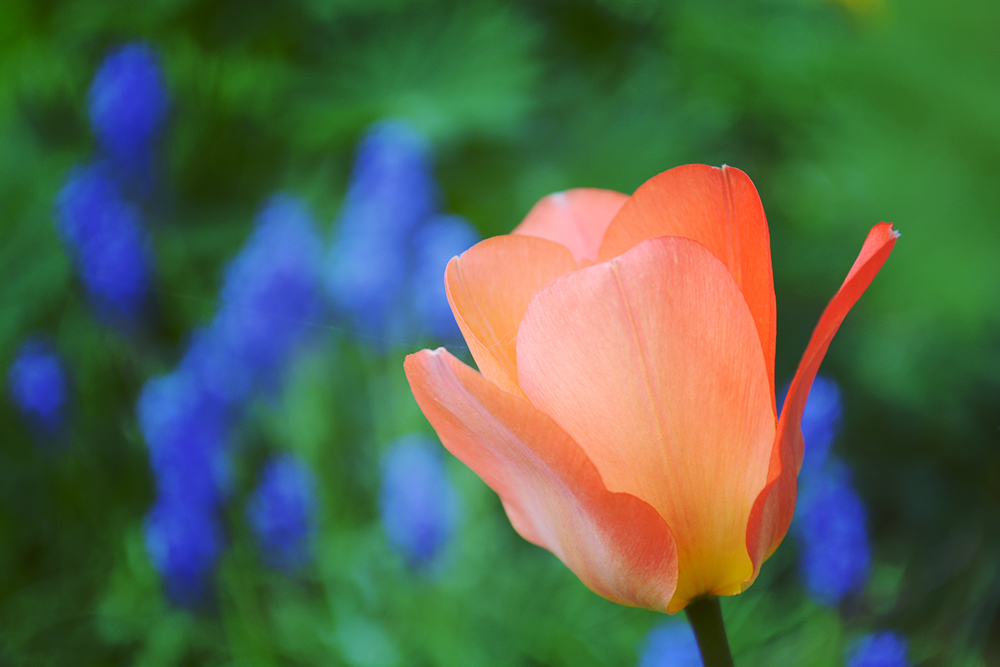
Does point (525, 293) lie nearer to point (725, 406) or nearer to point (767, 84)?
point (725, 406)

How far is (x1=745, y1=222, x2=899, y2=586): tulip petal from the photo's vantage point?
0.09 meters

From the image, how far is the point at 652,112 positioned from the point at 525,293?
0.79 meters

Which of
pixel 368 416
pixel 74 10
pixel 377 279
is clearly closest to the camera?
pixel 377 279

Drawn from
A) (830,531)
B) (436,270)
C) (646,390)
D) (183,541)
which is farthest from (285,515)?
(646,390)

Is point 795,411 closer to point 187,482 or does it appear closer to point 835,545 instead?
point 835,545

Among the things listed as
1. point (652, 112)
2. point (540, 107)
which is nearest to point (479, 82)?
point (540, 107)

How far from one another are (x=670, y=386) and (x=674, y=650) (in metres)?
0.23

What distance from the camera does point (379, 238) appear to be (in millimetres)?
479

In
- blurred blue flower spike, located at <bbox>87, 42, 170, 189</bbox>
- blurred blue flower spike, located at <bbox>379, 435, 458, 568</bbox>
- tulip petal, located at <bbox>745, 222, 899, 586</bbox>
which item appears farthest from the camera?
blurred blue flower spike, located at <bbox>87, 42, 170, 189</bbox>

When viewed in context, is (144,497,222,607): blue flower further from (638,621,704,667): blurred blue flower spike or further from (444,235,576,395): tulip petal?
(444,235,576,395): tulip petal

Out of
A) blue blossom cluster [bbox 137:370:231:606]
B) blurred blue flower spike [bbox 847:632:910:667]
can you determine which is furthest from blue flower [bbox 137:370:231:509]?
blurred blue flower spike [bbox 847:632:910:667]

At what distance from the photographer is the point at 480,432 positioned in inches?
4.0

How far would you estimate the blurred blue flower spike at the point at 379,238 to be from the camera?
0.47m

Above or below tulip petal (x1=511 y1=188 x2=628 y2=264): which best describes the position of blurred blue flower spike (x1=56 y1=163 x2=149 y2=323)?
above
